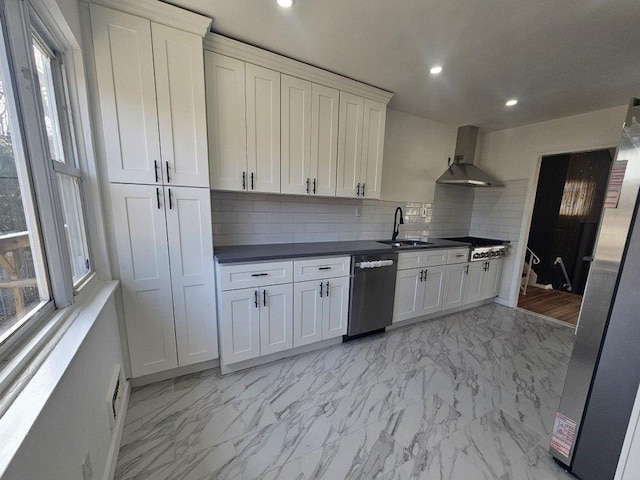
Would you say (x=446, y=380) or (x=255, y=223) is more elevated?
(x=255, y=223)

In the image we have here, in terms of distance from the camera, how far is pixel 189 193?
181 cm

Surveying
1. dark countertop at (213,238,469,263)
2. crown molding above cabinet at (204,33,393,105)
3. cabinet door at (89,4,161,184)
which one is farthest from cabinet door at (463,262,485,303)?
cabinet door at (89,4,161,184)

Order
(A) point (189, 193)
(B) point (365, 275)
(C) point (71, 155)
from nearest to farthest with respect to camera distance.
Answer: (C) point (71, 155), (A) point (189, 193), (B) point (365, 275)

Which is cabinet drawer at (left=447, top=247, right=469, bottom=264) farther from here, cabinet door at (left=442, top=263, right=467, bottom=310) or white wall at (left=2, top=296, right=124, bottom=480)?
white wall at (left=2, top=296, right=124, bottom=480)

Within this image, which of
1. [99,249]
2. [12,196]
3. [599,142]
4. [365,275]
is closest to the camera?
[12,196]

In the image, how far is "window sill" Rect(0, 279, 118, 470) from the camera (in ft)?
1.89

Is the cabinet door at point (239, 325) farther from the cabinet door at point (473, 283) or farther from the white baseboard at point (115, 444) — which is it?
the cabinet door at point (473, 283)

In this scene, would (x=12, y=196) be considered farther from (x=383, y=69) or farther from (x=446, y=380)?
(x=446, y=380)

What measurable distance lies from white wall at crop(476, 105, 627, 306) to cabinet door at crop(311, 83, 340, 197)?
112 inches

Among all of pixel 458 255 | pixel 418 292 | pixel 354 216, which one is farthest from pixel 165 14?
pixel 458 255

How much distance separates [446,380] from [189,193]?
2.46 m

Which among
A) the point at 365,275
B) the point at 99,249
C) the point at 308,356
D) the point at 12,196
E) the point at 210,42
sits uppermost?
the point at 210,42

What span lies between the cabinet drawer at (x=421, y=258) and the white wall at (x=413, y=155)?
2.85 ft

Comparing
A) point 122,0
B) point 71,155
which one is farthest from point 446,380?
point 122,0
